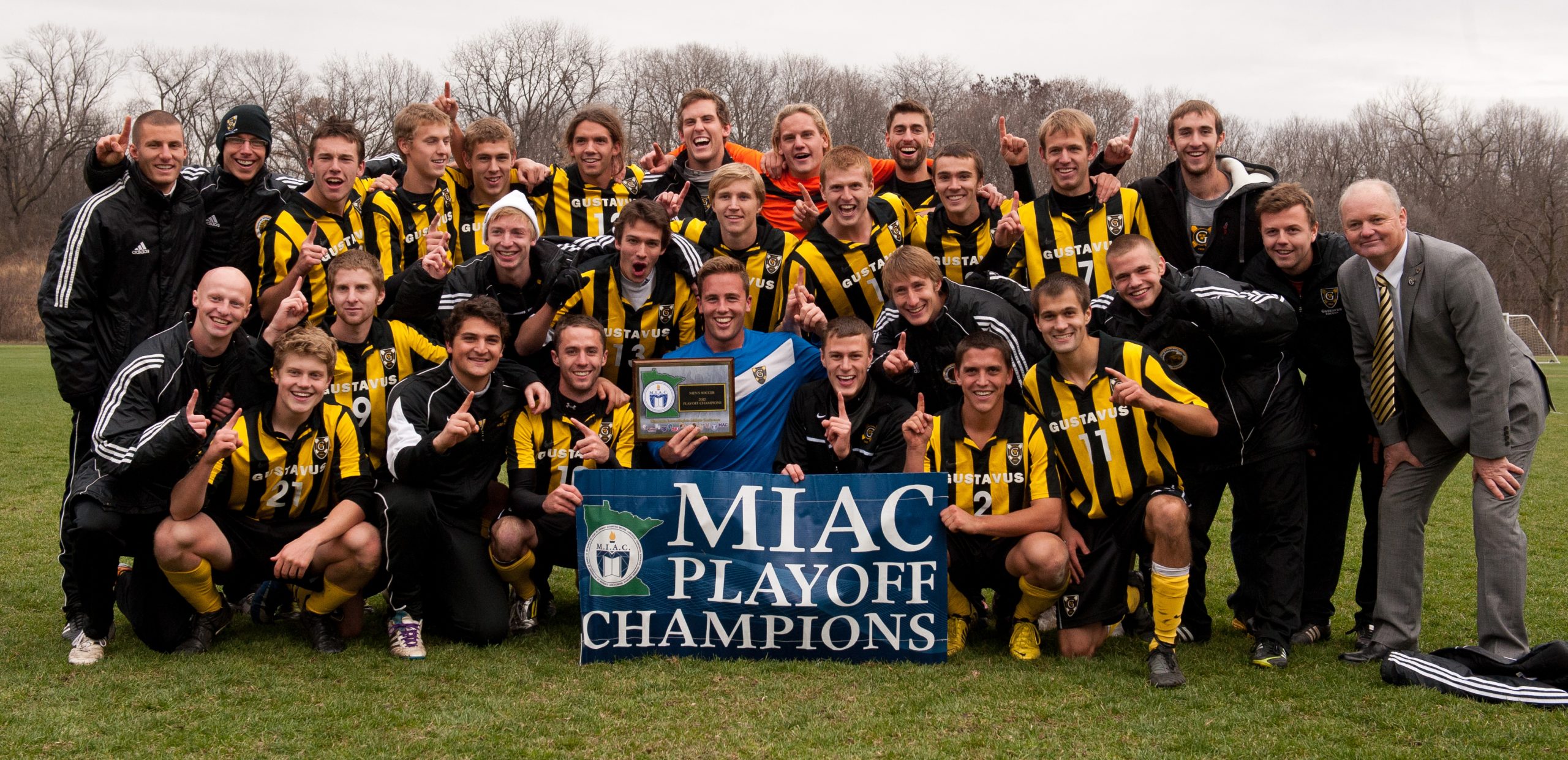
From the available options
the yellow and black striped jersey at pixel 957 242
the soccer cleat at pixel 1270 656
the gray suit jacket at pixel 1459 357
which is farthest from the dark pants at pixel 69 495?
the gray suit jacket at pixel 1459 357

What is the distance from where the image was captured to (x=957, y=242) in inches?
249

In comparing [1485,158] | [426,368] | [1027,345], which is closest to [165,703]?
[426,368]

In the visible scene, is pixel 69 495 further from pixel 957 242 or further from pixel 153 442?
pixel 957 242

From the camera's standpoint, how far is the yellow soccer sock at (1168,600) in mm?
4895

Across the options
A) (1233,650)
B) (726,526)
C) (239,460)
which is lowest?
(1233,650)

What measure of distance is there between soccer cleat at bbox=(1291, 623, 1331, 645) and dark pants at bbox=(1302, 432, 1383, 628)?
3 cm

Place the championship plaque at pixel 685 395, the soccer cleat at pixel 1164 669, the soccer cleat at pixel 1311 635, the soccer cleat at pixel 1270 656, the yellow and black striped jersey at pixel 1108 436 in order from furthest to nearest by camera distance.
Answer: the soccer cleat at pixel 1311 635 → the championship plaque at pixel 685 395 → the yellow and black striped jersey at pixel 1108 436 → the soccer cleat at pixel 1270 656 → the soccer cleat at pixel 1164 669

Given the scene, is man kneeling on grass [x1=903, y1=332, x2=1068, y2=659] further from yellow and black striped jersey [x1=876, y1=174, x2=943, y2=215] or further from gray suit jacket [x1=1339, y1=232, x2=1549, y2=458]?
yellow and black striped jersey [x1=876, y1=174, x2=943, y2=215]

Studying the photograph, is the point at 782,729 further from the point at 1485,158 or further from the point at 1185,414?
the point at 1485,158

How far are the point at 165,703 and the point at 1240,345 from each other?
15.7 ft

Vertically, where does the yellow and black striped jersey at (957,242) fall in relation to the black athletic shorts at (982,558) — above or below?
above

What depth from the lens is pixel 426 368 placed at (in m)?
5.88

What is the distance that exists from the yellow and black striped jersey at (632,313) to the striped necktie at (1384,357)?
3.31m

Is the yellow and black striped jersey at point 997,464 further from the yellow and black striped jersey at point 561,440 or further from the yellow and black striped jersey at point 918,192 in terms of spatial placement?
the yellow and black striped jersey at point 918,192
